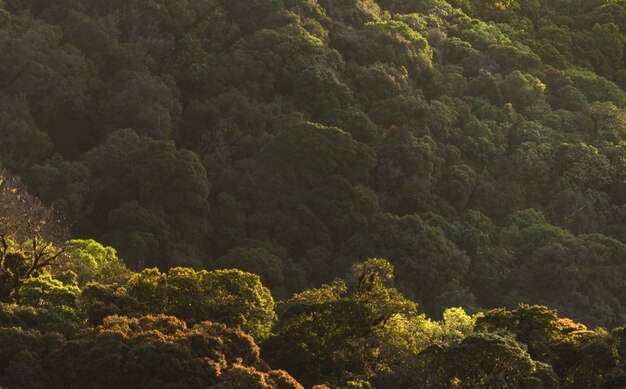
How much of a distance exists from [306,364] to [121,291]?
9074 mm

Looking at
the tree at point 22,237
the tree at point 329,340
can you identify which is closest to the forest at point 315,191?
the tree at point 329,340

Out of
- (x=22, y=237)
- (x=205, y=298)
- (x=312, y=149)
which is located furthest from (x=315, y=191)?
(x=205, y=298)

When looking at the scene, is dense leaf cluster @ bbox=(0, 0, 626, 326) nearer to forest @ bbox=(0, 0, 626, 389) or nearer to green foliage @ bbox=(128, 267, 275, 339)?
forest @ bbox=(0, 0, 626, 389)

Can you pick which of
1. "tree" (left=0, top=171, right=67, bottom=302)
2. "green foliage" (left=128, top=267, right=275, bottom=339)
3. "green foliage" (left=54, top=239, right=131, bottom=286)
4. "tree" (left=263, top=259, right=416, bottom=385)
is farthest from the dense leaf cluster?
"tree" (left=263, top=259, right=416, bottom=385)

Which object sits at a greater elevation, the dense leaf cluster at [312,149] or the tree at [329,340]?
the tree at [329,340]

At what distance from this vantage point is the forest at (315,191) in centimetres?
4659

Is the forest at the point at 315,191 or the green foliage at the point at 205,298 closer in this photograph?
the forest at the point at 315,191

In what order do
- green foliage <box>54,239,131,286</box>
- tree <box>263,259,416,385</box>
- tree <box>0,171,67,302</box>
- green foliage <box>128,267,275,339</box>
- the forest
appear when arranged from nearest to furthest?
tree <box>263,259,416,385</box> < the forest < tree <box>0,171,67,302</box> < green foliage <box>128,267,275,339</box> < green foliage <box>54,239,131,286</box>

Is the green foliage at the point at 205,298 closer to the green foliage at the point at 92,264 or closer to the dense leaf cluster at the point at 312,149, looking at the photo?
the green foliage at the point at 92,264

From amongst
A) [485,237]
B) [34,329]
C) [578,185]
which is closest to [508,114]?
[578,185]

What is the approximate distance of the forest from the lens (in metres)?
46.6

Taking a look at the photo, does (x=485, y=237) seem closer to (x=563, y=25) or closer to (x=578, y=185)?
(x=578, y=185)

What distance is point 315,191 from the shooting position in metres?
82.8

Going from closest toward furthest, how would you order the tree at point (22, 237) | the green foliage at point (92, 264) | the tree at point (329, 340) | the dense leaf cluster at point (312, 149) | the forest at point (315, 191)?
the tree at point (329, 340), the forest at point (315, 191), the tree at point (22, 237), the green foliage at point (92, 264), the dense leaf cluster at point (312, 149)
